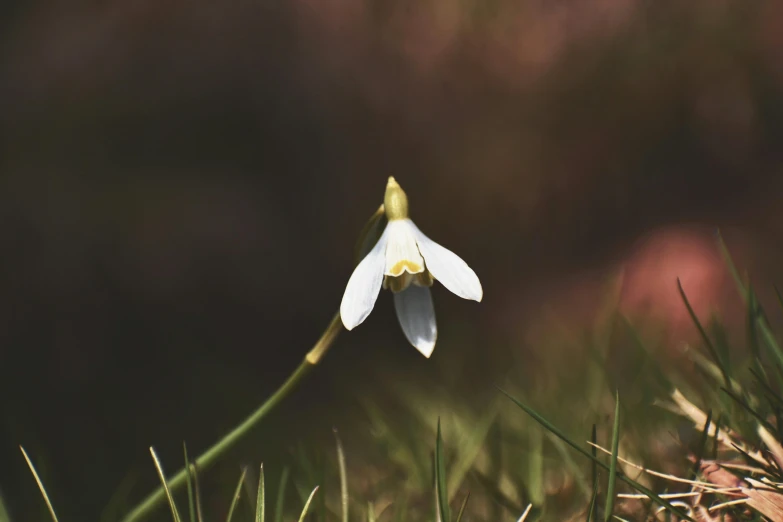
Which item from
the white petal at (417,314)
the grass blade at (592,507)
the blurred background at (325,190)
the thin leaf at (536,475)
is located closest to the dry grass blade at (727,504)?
the grass blade at (592,507)

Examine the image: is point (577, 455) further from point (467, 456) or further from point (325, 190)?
point (325, 190)

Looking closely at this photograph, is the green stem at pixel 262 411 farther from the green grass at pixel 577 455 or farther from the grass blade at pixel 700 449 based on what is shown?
the grass blade at pixel 700 449

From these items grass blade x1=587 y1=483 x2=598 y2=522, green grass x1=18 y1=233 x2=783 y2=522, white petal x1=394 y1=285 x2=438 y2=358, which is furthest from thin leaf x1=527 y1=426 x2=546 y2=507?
white petal x1=394 y1=285 x2=438 y2=358

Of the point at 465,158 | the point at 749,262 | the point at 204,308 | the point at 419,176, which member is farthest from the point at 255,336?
the point at 749,262

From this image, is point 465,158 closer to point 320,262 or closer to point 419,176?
point 419,176

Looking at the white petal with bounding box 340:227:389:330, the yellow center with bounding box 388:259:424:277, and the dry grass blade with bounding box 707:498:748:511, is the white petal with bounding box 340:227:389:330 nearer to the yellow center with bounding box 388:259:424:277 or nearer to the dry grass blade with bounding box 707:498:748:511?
the yellow center with bounding box 388:259:424:277
